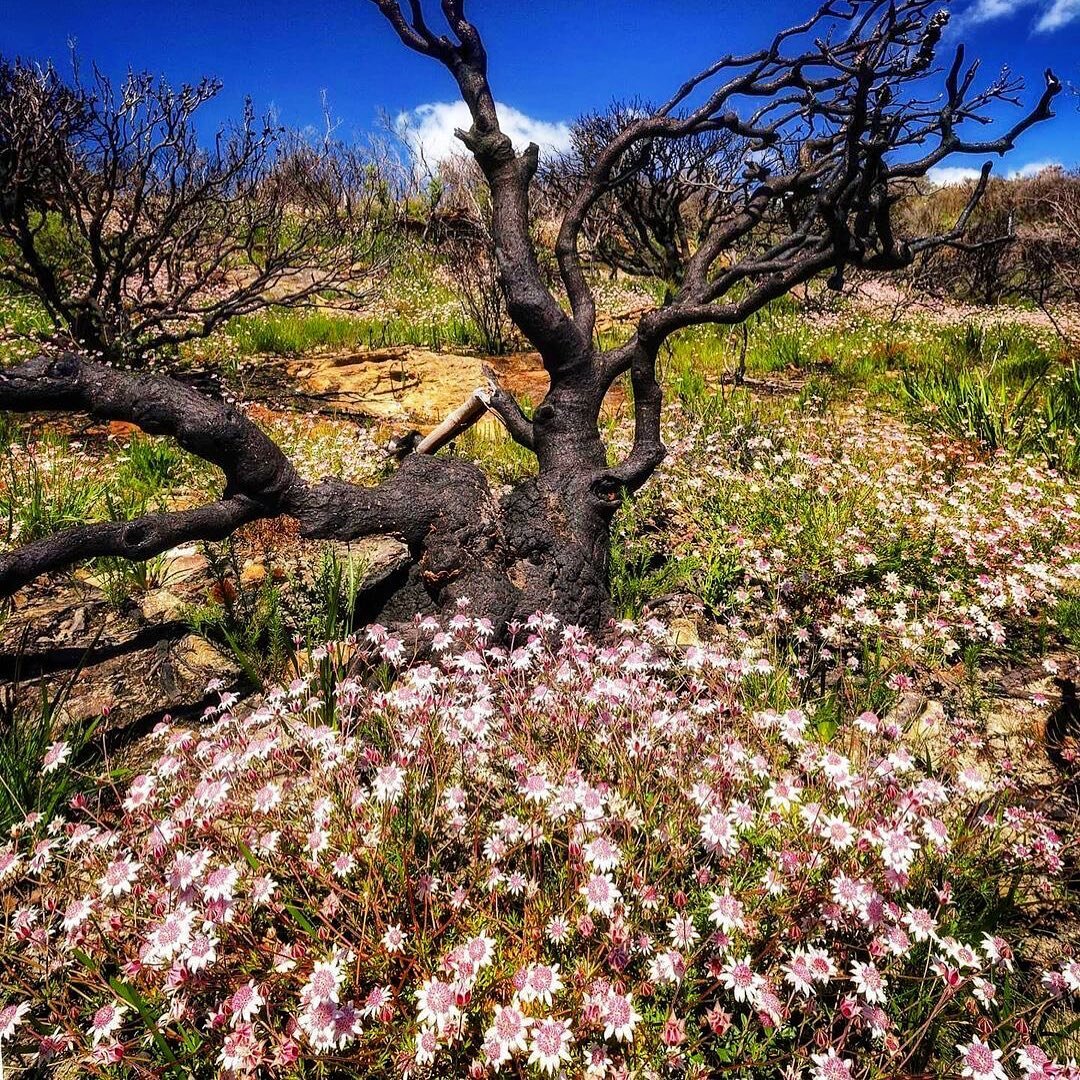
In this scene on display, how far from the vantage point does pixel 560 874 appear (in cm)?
168

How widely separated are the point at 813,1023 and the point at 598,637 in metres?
1.64

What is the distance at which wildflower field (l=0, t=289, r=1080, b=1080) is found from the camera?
55.7 inches

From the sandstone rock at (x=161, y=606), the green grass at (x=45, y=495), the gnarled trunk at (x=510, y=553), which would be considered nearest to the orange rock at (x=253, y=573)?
the sandstone rock at (x=161, y=606)

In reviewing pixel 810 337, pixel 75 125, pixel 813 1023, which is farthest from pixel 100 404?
pixel 810 337

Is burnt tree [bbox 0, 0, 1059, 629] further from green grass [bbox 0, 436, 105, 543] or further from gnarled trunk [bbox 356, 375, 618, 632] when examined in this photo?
green grass [bbox 0, 436, 105, 543]

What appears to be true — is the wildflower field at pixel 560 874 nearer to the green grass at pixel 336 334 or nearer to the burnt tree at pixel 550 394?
the burnt tree at pixel 550 394

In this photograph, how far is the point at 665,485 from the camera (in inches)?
185

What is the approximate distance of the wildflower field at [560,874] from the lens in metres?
1.41

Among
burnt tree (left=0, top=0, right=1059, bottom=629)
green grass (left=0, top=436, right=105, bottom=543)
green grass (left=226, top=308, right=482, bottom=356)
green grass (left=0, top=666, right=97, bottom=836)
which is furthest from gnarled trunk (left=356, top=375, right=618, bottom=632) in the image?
green grass (left=226, top=308, right=482, bottom=356)

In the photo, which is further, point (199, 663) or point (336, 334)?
point (336, 334)

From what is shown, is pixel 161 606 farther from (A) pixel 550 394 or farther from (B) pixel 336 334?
(B) pixel 336 334

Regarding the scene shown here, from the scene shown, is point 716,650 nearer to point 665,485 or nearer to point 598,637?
point 598,637

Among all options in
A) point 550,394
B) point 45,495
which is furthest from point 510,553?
point 45,495

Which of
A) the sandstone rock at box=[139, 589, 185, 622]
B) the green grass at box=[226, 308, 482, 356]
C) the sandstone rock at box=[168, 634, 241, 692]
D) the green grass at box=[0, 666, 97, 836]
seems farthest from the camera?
the green grass at box=[226, 308, 482, 356]
